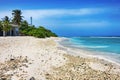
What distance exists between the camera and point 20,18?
6925cm

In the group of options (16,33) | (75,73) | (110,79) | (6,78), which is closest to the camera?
(6,78)

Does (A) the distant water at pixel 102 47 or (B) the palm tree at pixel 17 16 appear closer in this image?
(A) the distant water at pixel 102 47

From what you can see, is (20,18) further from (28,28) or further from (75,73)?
(75,73)

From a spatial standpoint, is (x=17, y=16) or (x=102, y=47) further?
(x=17, y=16)

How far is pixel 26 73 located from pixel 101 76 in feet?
9.94

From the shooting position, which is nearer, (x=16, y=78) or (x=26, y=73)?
(x=16, y=78)

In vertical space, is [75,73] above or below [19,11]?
below

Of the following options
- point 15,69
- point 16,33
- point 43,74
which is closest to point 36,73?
point 43,74

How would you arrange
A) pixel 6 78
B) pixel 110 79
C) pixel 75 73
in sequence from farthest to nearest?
pixel 75 73, pixel 110 79, pixel 6 78

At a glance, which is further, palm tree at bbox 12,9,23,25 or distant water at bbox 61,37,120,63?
palm tree at bbox 12,9,23,25

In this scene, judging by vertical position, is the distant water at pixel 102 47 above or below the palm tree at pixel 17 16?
→ below

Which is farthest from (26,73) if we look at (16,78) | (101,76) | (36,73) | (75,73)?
(101,76)

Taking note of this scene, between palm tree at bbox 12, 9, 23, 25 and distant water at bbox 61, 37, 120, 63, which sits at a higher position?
palm tree at bbox 12, 9, 23, 25

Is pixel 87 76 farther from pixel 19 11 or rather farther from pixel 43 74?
pixel 19 11
